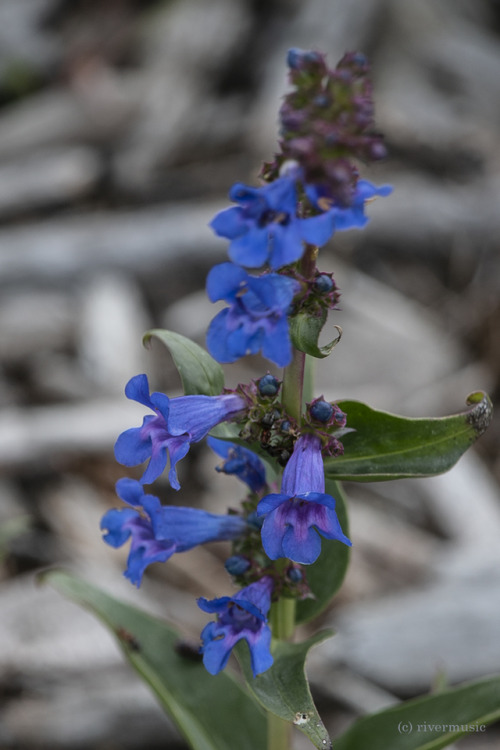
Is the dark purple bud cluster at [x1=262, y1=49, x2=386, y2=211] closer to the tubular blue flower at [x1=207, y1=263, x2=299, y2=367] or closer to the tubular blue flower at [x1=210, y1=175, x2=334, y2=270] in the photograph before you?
the tubular blue flower at [x1=210, y1=175, x2=334, y2=270]

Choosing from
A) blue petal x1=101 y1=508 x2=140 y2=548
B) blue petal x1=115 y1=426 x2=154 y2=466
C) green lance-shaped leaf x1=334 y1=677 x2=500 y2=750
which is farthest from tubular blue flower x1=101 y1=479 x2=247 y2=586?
green lance-shaped leaf x1=334 y1=677 x2=500 y2=750

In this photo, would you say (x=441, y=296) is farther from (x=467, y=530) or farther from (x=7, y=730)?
(x=7, y=730)

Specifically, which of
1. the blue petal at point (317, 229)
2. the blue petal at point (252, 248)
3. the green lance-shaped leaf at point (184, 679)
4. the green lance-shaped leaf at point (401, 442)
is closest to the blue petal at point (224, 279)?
the blue petal at point (252, 248)

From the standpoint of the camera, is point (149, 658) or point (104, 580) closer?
point (149, 658)

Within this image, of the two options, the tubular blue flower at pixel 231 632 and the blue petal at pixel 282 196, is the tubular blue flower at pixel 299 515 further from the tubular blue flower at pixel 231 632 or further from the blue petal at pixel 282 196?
the blue petal at pixel 282 196

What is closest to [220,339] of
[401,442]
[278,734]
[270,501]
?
[270,501]

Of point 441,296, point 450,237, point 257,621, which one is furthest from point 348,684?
point 450,237
